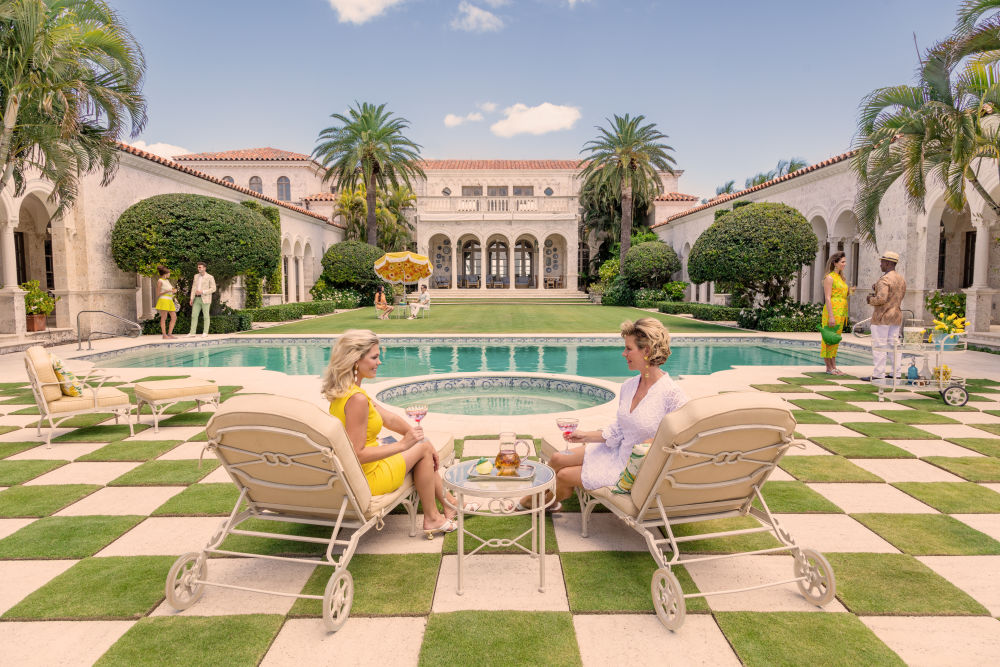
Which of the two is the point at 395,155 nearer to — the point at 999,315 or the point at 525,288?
the point at 525,288

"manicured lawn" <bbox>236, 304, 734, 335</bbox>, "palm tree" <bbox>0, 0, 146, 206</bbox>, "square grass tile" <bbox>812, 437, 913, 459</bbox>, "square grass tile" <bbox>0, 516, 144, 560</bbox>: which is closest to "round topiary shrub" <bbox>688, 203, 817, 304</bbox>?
"manicured lawn" <bbox>236, 304, 734, 335</bbox>

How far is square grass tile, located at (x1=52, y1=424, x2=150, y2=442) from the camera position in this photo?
5672 mm

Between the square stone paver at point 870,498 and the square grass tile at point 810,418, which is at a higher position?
the square grass tile at point 810,418

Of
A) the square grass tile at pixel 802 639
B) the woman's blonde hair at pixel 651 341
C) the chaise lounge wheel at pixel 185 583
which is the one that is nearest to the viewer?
the square grass tile at pixel 802 639

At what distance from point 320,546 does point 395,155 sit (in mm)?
27263

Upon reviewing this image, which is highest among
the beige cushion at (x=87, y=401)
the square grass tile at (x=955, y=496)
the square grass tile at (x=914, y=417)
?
the beige cushion at (x=87, y=401)

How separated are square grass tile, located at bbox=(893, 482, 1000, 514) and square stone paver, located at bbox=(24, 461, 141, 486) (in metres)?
6.06

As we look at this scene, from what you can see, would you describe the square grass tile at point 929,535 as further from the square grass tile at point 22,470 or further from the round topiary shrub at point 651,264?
the round topiary shrub at point 651,264

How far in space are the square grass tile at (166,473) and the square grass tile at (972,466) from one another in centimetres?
594

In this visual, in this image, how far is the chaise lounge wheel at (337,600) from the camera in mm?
2469

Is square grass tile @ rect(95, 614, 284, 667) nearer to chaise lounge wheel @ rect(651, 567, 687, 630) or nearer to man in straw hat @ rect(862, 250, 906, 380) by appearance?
chaise lounge wheel @ rect(651, 567, 687, 630)

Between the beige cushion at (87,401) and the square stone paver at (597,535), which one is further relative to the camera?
the beige cushion at (87,401)

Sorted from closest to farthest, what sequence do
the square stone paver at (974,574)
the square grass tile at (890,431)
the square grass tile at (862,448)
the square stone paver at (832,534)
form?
the square stone paver at (974,574) < the square stone paver at (832,534) < the square grass tile at (862,448) < the square grass tile at (890,431)

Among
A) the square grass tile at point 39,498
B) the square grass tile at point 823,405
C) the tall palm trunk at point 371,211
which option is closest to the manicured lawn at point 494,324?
the tall palm trunk at point 371,211
